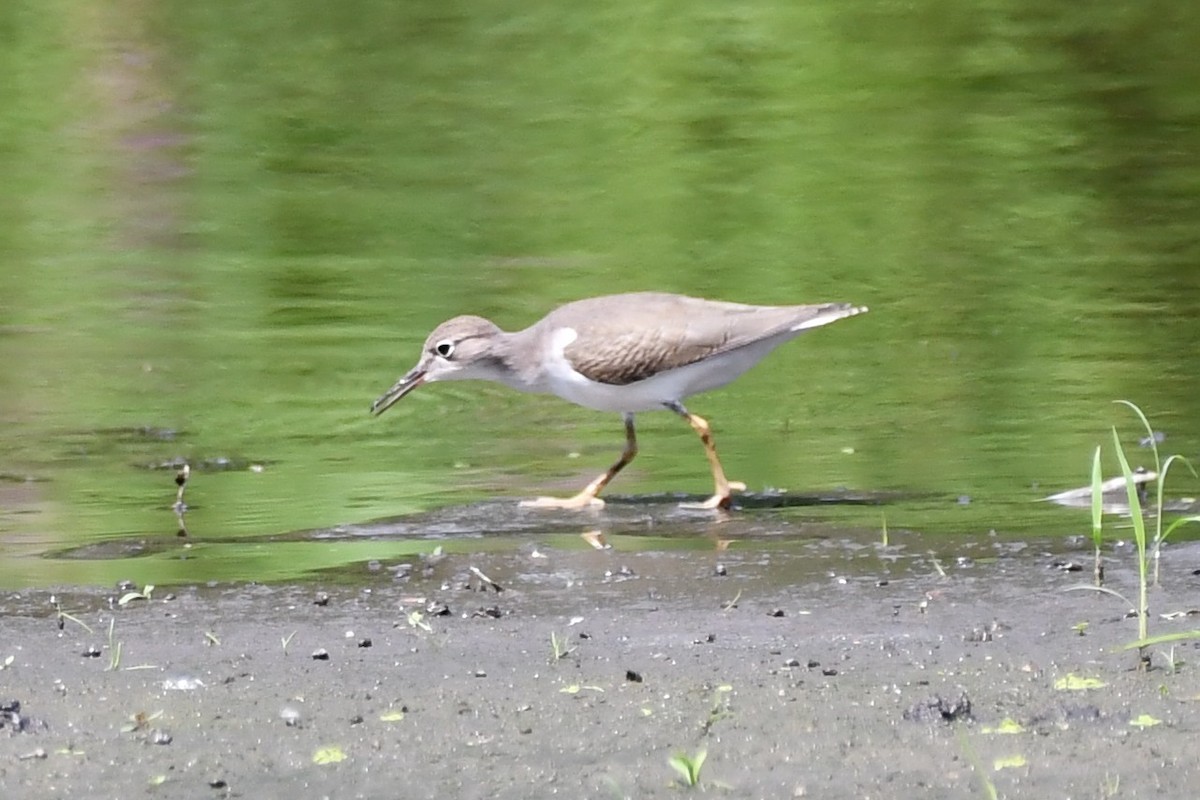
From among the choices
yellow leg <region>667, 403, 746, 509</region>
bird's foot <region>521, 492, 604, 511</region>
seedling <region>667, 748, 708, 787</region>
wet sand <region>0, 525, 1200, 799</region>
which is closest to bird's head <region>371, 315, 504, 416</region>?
yellow leg <region>667, 403, 746, 509</region>

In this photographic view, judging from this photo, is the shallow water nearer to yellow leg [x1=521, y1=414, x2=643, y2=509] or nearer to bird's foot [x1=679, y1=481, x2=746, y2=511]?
yellow leg [x1=521, y1=414, x2=643, y2=509]

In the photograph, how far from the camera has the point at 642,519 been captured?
772 cm

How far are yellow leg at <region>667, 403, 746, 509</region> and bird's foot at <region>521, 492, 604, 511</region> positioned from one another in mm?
362

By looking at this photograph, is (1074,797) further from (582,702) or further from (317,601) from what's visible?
(317,601)

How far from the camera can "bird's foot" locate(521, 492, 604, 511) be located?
7871 mm

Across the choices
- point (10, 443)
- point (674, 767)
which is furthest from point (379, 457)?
point (674, 767)

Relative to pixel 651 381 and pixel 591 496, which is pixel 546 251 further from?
pixel 591 496

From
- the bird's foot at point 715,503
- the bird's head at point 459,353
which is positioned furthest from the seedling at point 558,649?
the bird's head at point 459,353

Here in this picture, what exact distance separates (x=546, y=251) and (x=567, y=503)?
6.28 metres

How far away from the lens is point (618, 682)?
5.31 meters

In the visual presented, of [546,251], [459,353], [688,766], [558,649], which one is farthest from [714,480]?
[546,251]

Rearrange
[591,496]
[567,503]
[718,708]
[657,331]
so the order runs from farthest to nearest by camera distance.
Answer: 1. [657,331]
2. [591,496]
3. [567,503]
4. [718,708]

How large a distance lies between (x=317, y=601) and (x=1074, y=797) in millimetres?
2593

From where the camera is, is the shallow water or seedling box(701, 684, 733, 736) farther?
the shallow water
